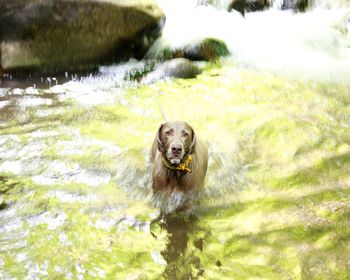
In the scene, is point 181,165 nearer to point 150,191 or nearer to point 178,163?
point 178,163

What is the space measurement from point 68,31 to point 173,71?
2.25 meters

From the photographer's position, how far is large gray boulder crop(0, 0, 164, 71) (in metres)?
9.79

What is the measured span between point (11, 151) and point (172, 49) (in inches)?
201

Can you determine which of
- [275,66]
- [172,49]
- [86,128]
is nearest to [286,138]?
[86,128]

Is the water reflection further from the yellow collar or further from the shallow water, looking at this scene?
the yellow collar

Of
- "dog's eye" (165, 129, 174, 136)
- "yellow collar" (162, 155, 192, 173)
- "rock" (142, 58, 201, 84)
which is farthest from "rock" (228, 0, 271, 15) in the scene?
"yellow collar" (162, 155, 192, 173)

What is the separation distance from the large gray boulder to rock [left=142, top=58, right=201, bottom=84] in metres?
1.04

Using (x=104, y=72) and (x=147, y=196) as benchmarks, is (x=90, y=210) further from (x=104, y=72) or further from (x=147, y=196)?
(x=104, y=72)

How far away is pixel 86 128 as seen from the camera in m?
7.62

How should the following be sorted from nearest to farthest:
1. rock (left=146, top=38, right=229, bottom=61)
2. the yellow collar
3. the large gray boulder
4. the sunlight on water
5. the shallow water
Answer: the shallow water < the yellow collar < the large gray boulder < the sunlight on water < rock (left=146, top=38, right=229, bottom=61)

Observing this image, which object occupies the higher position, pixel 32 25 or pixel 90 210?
pixel 32 25

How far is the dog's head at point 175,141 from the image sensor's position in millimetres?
5262

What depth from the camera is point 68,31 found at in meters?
10.1

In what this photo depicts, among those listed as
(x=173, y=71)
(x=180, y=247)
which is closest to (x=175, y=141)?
(x=180, y=247)
